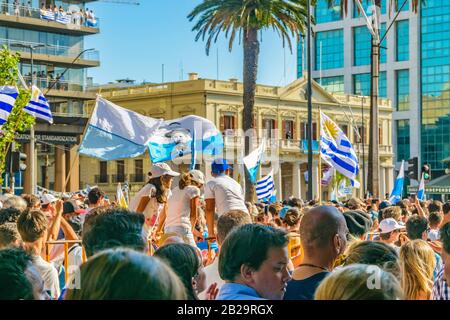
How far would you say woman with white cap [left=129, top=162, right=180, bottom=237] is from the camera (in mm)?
9961

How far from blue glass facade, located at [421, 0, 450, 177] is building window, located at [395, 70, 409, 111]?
68.0 inches

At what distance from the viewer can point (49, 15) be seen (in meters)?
60.6

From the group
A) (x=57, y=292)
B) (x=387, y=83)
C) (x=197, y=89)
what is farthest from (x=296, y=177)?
(x=57, y=292)

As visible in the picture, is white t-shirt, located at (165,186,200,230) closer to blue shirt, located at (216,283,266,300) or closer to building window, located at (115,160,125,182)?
blue shirt, located at (216,283,266,300)

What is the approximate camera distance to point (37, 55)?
5941 centimetres

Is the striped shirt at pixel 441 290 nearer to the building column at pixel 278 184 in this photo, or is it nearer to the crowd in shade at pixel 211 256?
the crowd in shade at pixel 211 256

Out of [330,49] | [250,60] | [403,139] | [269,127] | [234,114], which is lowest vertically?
[403,139]

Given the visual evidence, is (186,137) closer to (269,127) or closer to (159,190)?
(159,190)

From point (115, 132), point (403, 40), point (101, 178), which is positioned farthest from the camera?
point (403, 40)

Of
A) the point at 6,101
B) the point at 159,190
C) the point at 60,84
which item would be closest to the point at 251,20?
the point at 6,101

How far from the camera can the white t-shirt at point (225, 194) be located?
9.85 meters

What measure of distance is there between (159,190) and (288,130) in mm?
65340

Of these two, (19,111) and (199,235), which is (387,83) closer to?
(19,111)

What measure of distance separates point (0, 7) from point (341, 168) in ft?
135
